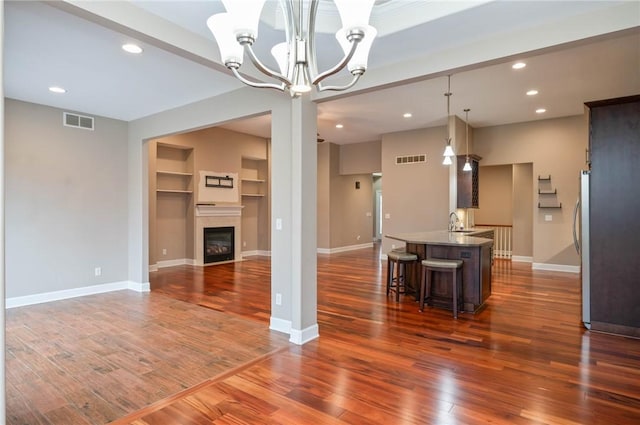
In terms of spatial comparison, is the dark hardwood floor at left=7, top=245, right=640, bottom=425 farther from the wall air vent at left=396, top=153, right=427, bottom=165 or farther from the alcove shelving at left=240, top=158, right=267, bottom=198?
the alcove shelving at left=240, top=158, right=267, bottom=198

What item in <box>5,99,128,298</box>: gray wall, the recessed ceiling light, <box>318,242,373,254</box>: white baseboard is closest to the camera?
the recessed ceiling light

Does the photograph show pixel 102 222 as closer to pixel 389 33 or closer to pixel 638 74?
pixel 389 33

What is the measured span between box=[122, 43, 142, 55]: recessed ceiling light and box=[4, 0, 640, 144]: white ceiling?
6 centimetres

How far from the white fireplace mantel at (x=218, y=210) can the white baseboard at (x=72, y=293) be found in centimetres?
243

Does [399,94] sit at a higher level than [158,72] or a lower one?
higher

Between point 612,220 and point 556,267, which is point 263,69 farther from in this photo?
point 556,267

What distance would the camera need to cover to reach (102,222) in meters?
5.62

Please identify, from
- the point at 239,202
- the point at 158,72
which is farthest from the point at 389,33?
the point at 239,202

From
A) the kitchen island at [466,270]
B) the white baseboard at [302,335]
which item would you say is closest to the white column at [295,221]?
the white baseboard at [302,335]

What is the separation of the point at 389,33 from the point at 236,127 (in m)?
5.91

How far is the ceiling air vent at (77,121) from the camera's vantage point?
522 centimetres

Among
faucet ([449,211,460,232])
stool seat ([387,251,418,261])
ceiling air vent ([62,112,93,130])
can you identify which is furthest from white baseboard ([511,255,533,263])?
ceiling air vent ([62,112,93,130])

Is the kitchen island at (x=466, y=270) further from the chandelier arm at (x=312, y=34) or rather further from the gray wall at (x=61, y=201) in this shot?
the gray wall at (x=61, y=201)

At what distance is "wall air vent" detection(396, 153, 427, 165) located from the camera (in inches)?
320
